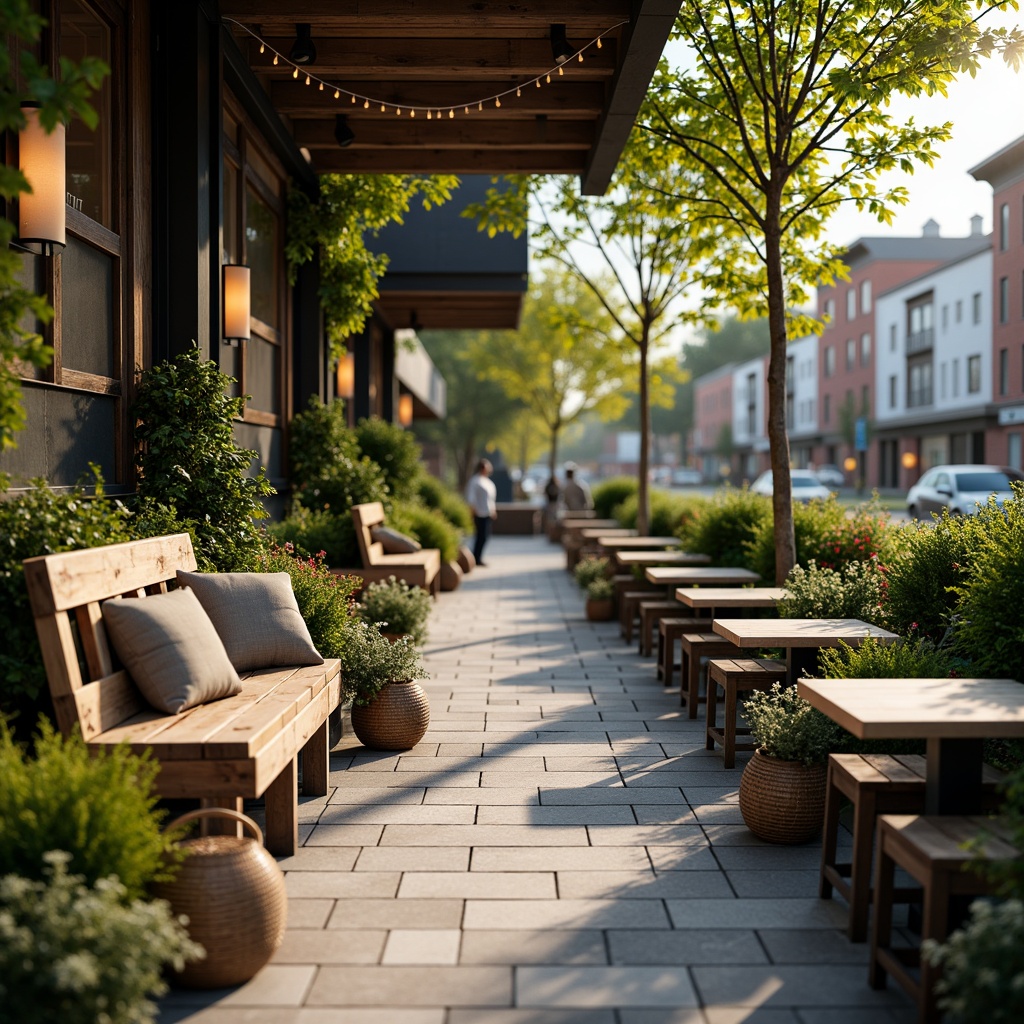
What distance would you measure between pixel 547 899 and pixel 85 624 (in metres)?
2.03

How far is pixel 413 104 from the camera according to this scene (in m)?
8.55

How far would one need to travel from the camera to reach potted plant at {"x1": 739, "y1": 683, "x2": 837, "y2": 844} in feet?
15.5

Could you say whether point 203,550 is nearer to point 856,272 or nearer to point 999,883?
point 999,883

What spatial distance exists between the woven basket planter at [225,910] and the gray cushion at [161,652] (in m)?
0.81

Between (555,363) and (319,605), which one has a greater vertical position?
(555,363)

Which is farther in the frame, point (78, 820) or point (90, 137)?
point (90, 137)

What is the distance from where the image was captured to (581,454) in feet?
531

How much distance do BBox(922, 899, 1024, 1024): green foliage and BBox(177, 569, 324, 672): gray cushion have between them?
10.9 feet

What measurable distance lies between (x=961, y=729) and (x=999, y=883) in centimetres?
52

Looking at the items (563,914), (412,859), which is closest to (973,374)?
(412,859)

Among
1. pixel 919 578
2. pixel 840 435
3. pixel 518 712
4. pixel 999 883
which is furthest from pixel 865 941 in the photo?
pixel 840 435

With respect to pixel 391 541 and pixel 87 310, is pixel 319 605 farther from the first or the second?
pixel 391 541

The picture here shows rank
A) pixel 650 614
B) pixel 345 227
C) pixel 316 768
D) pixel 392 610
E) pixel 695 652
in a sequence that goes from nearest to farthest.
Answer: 1. pixel 316 768
2. pixel 695 652
3. pixel 392 610
4. pixel 650 614
5. pixel 345 227

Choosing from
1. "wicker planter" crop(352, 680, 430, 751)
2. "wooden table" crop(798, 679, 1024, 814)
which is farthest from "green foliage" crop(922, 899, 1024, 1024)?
"wicker planter" crop(352, 680, 430, 751)
